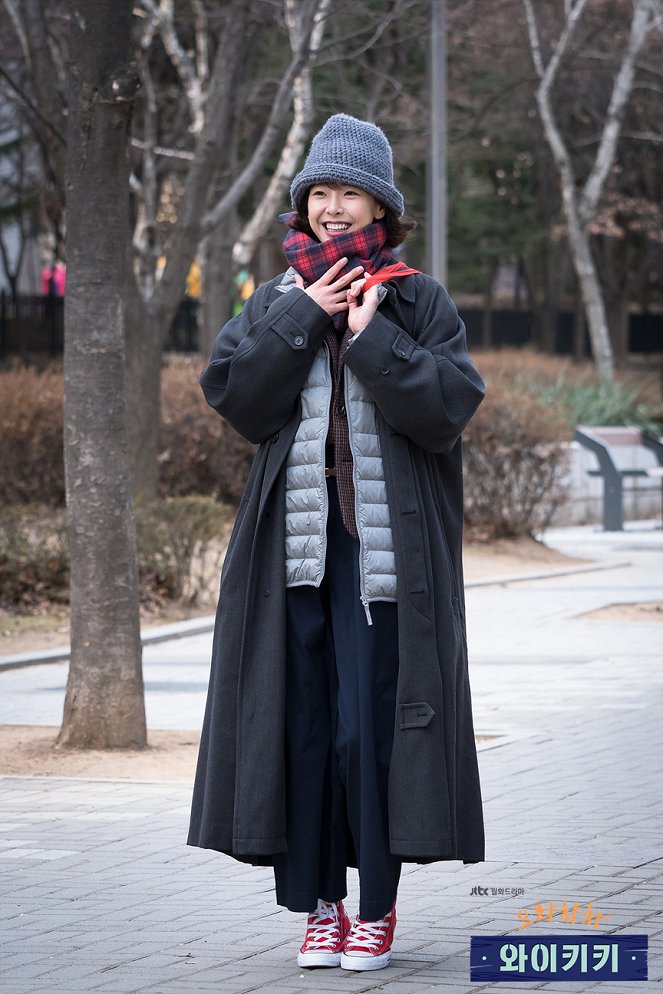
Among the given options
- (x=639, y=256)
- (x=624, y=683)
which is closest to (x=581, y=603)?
(x=624, y=683)

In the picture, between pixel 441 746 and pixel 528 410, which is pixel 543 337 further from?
pixel 441 746

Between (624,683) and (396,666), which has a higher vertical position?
(396,666)

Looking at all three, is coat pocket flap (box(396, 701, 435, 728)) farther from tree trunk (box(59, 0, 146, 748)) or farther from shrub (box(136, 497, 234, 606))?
shrub (box(136, 497, 234, 606))

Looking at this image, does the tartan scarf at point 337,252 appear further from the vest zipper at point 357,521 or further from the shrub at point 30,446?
the shrub at point 30,446

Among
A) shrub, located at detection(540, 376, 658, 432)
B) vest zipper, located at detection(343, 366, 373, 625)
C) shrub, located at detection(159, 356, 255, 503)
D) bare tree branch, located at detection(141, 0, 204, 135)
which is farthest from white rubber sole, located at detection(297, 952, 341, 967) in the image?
shrub, located at detection(540, 376, 658, 432)

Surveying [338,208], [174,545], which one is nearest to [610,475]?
[174,545]

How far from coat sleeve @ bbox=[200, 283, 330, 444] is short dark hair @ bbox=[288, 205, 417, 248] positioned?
0.69 ft

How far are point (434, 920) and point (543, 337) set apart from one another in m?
43.3

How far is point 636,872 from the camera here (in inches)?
206

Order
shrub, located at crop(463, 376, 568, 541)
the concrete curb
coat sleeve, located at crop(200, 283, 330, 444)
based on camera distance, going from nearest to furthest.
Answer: coat sleeve, located at crop(200, 283, 330, 444), the concrete curb, shrub, located at crop(463, 376, 568, 541)

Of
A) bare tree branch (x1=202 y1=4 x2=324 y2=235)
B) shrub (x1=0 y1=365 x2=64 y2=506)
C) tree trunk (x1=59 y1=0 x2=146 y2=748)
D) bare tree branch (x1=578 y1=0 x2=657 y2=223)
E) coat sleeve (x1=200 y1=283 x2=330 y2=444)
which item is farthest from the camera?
bare tree branch (x1=578 y1=0 x2=657 y2=223)

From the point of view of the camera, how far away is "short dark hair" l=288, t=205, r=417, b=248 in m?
4.36

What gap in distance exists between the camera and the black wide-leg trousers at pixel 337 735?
4109mm

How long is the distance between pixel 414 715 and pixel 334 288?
3.40ft
